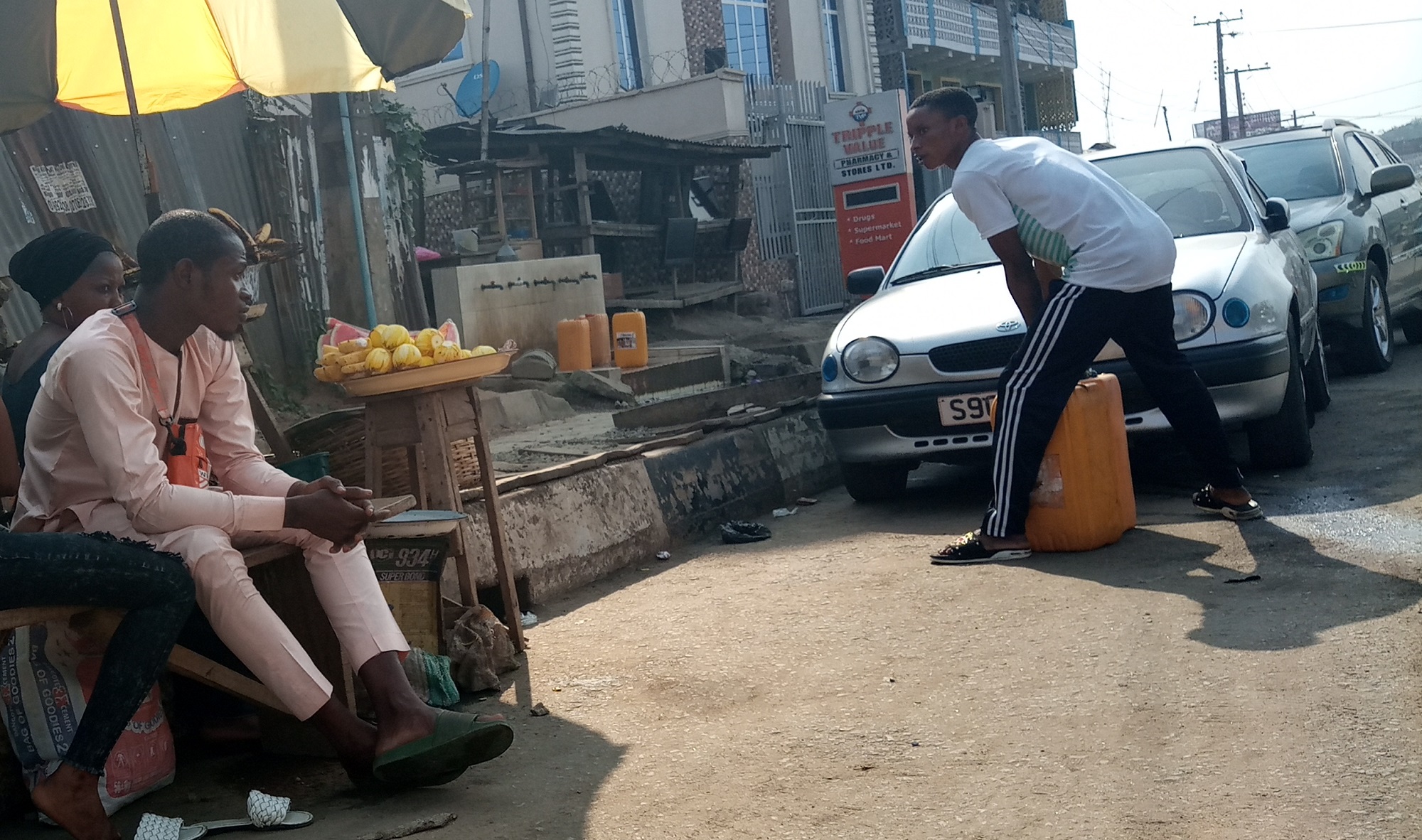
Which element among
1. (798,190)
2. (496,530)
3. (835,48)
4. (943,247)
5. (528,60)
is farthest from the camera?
(835,48)

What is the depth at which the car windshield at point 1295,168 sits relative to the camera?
9.72 m

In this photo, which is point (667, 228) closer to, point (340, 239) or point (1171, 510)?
point (340, 239)

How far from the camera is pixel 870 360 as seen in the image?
614 cm

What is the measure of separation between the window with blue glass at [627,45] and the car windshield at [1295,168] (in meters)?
12.9

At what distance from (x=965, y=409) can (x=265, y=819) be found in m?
3.75

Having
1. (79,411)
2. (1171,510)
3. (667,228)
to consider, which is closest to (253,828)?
(79,411)

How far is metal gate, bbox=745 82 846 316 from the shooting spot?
2003 centimetres

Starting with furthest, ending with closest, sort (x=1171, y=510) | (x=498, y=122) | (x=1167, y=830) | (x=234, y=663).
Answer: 1. (x=498, y=122)
2. (x=1171, y=510)
3. (x=234, y=663)
4. (x=1167, y=830)

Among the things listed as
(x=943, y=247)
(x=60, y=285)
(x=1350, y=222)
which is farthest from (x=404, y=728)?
(x=1350, y=222)

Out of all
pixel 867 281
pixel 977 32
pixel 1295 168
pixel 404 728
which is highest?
pixel 977 32

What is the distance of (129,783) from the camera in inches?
125

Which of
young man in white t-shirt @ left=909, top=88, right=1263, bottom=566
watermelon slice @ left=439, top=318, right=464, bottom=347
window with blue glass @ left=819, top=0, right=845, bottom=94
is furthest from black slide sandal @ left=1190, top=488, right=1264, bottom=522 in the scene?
window with blue glass @ left=819, top=0, right=845, bottom=94

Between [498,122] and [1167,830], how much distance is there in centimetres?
1836

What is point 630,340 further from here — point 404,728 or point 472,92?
point 404,728
